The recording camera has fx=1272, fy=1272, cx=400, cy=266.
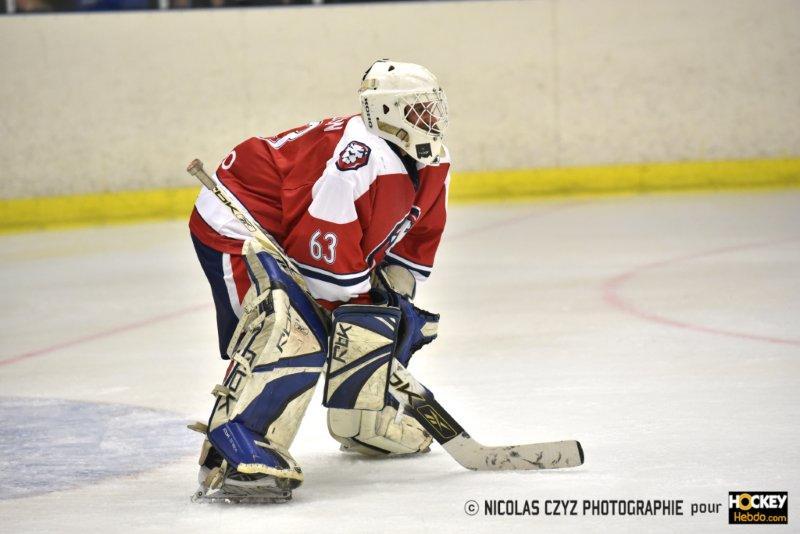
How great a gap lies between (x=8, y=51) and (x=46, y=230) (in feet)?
3.79

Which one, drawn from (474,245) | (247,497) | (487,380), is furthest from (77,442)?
(474,245)

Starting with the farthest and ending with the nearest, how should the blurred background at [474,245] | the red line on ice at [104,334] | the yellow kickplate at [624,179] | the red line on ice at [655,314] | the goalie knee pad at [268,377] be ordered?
the yellow kickplate at [624,179], the red line on ice at [104,334], the red line on ice at [655,314], the blurred background at [474,245], the goalie knee pad at [268,377]

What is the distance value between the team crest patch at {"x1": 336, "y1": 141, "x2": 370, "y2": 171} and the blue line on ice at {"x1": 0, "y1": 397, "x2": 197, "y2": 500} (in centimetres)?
93

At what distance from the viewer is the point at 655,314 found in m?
4.84

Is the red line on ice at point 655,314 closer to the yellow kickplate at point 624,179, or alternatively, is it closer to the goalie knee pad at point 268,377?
the goalie knee pad at point 268,377

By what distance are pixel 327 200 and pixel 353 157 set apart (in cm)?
12

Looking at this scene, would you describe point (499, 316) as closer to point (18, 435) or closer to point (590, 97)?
point (18, 435)

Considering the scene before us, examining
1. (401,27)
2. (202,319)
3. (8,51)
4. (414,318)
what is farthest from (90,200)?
(414,318)

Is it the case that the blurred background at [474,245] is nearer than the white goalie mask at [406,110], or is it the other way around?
the white goalie mask at [406,110]

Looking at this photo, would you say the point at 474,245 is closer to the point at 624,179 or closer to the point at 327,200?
the point at 624,179

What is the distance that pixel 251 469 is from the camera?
8.74 feet

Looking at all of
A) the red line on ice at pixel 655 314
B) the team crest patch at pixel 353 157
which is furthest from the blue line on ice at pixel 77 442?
the red line on ice at pixel 655 314

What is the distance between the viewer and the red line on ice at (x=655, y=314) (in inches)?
172

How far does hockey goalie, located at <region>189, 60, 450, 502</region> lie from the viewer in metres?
2.73
